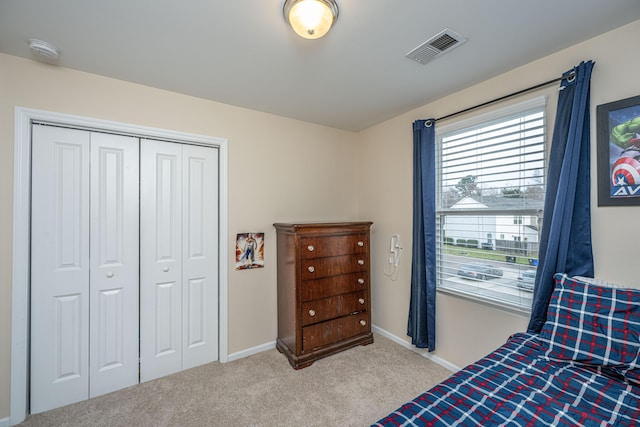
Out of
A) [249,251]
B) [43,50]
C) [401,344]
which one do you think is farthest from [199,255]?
[401,344]

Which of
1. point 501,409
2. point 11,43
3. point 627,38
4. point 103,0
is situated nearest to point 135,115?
point 11,43

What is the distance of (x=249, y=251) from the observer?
2.80 metres

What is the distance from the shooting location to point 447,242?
2.56 m

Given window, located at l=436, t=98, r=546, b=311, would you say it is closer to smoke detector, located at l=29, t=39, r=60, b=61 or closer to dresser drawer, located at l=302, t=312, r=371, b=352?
dresser drawer, located at l=302, t=312, r=371, b=352

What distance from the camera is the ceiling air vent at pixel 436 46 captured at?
165 cm

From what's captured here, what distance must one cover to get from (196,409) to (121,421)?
482 mm

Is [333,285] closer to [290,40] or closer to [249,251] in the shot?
[249,251]

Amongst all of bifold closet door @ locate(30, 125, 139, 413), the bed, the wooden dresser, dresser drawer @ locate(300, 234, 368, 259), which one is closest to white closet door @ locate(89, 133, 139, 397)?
bifold closet door @ locate(30, 125, 139, 413)

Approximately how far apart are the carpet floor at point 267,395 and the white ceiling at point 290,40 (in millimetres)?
2513

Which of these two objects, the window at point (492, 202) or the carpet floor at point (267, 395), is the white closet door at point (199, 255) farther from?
the window at point (492, 202)

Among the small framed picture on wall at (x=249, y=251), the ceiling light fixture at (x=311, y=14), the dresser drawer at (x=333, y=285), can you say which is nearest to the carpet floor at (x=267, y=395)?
the dresser drawer at (x=333, y=285)

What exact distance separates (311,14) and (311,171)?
77.6 inches

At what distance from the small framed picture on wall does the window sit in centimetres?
179

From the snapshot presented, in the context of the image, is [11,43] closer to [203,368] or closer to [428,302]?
[203,368]
